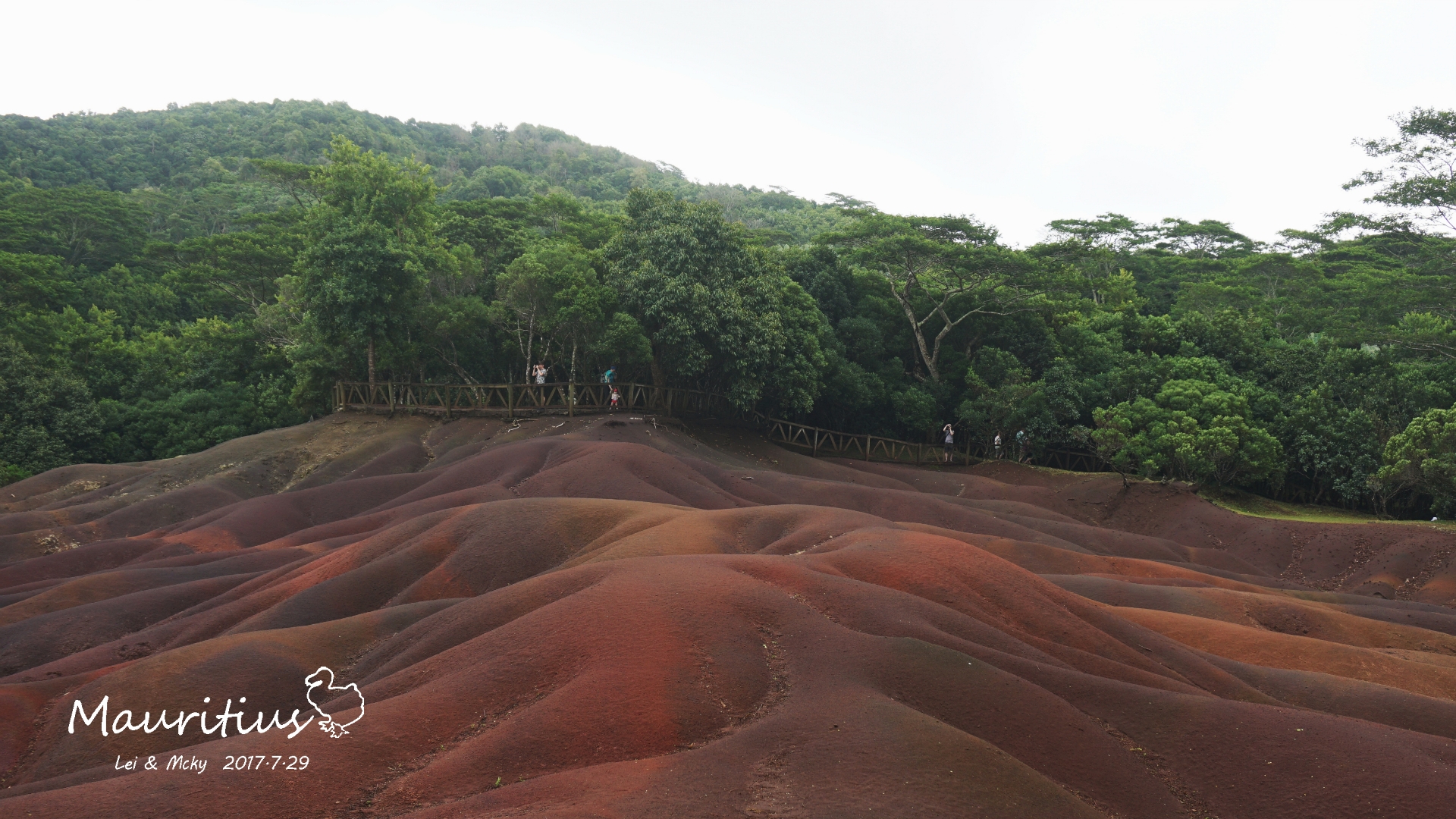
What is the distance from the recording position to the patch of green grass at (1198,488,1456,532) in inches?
1526

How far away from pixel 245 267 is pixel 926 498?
48533 millimetres

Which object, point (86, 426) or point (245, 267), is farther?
point (245, 267)

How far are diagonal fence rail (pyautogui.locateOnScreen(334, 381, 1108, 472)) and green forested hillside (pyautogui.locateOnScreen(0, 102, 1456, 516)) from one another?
51.7 inches

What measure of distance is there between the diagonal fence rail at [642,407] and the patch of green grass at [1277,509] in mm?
6765

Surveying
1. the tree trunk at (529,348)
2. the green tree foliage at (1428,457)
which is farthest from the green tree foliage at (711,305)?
the green tree foliage at (1428,457)

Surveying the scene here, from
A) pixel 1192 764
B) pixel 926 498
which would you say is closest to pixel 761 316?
pixel 926 498

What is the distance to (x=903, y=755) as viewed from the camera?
11703 mm

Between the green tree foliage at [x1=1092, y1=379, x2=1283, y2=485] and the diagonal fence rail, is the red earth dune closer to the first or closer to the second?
the green tree foliage at [x1=1092, y1=379, x2=1283, y2=485]

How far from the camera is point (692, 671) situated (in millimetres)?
13953

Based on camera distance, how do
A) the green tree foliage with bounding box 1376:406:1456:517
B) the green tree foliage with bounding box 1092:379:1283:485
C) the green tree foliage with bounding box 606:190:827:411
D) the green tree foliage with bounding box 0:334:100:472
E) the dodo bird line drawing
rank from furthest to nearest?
the green tree foliage with bounding box 0:334:100:472 → the green tree foliage with bounding box 606:190:827:411 → the green tree foliage with bounding box 1092:379:1283:485 → the green tree foliage with bounding box 1376:406:1456:517 → the dodo bird line drawing

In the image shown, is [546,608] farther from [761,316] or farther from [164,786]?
[761,316]

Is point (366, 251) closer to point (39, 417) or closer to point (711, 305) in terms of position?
point (711, 305)

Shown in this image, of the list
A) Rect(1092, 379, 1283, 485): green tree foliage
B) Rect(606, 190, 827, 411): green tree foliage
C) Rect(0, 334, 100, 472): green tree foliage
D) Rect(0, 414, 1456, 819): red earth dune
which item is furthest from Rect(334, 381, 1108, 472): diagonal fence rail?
Rect(0, 334, 100, 472): green tree foliage

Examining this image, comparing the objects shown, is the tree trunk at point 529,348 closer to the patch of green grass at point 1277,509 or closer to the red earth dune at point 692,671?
the red earth dune at point 692,671
